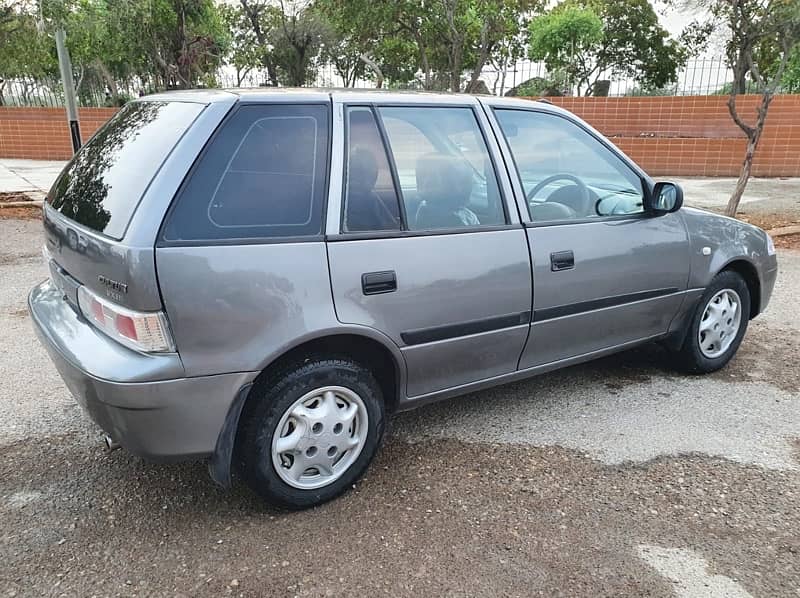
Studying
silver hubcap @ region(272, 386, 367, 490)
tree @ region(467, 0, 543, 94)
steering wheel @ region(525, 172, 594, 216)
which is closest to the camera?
silver hubcap @ region(272, 386, 367, 490)

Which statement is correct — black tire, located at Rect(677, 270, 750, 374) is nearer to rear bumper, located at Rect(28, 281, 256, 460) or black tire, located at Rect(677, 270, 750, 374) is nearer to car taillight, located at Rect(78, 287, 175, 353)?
rear bumper, located at Rect(28, 281, 256, 460)

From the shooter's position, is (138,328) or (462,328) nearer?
(138,328)

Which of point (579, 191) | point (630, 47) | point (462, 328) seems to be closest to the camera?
point (462, 328)

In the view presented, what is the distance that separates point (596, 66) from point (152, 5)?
1691 cm

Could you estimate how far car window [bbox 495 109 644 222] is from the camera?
3.42 metres

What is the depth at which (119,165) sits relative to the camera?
8.98 feet

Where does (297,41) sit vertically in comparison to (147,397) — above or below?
above

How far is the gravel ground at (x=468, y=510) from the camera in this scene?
2432 millimetres

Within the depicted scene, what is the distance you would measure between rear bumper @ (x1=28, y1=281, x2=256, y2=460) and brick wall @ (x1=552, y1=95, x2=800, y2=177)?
13.0 metres

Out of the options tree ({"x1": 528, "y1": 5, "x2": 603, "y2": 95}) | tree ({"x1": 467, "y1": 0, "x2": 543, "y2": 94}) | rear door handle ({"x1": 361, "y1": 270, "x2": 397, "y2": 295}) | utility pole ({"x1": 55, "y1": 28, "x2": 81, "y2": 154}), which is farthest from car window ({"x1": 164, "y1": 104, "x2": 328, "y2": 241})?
tree ({"x1": 528, "y1": 5, "x2": 603, "y2": 95})

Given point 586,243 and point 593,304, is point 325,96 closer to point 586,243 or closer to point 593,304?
point 586,243

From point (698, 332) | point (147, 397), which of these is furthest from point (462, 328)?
point (698, 332)

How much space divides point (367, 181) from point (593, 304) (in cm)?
143

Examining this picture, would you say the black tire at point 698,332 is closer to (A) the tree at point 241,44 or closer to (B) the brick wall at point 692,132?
(B) the brick wall at point 692,132
